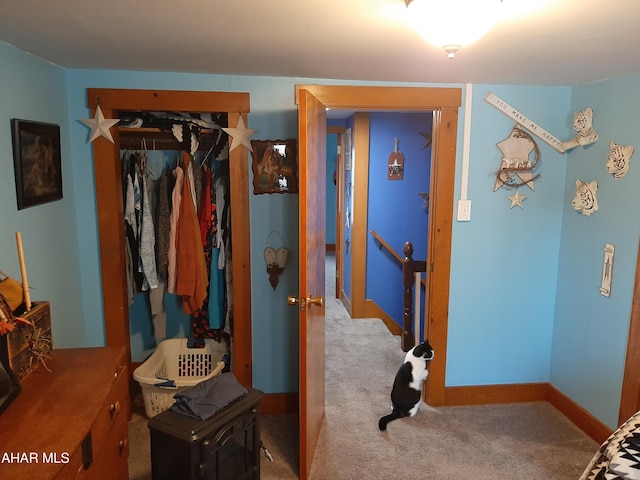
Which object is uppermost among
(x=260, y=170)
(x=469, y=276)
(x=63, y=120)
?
(x=63, y=120)

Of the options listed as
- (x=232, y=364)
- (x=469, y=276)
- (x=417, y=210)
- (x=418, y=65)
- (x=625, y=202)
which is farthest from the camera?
(x=417, y=210)

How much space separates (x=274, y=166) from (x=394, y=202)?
197cm

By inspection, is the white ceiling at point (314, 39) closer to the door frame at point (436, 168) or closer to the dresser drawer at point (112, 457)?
the door frame at point (436, 168)

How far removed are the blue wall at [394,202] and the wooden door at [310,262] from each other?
1.57m

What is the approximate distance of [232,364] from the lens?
323cm

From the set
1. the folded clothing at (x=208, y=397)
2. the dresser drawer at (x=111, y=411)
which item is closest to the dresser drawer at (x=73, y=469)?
the dresser drawer at (x=111, y=411)

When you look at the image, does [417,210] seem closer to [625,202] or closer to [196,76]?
[625,202]

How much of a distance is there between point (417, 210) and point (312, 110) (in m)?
2.00

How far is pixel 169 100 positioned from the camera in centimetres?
263

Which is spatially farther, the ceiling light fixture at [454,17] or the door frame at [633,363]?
the door frame at [633,363]

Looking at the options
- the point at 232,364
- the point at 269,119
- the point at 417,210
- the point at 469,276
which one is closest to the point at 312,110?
the point at 269,119

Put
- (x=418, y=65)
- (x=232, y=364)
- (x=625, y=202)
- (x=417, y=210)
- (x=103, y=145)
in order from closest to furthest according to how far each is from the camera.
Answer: (x=418, y=65), (x=625, y=202), (x=103, y=145), (x=232, y=364), (x=417, y=210)

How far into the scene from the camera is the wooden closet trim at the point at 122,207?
103 inches

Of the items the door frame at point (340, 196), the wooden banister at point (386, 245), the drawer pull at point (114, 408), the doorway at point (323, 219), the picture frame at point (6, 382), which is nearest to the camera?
the picture frame at point (6, 382)
